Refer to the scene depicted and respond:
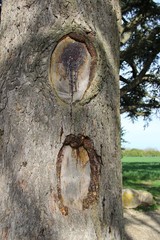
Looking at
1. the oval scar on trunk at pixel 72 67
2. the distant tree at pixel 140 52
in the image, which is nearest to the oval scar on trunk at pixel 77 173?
the oval scar on trunk at pixel 72 67

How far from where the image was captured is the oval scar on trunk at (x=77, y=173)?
1.30 meters

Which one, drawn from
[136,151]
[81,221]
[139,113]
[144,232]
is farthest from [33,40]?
[136,151]

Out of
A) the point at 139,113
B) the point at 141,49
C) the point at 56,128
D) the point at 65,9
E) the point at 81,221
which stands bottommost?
the point at 81,221

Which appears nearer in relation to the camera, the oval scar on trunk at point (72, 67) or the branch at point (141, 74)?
the oval scar on trunk at point (72, 67)

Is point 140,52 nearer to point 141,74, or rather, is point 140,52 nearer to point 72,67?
point 141,74

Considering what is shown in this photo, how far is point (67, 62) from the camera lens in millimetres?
1356

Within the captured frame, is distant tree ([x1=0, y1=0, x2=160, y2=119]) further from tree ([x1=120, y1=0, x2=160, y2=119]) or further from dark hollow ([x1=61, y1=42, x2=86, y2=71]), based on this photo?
dark hollow ([x1=61, y1=42, x2=86, y2=71])

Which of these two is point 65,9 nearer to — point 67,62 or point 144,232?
point 67,62

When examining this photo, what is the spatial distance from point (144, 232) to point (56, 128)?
4.86 metres

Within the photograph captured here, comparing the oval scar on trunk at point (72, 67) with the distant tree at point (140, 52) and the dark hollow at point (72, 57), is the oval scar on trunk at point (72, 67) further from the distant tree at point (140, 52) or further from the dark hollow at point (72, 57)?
the distant tree at point (140, 52)

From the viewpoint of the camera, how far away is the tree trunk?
1295 millimetres

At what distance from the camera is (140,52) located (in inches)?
368

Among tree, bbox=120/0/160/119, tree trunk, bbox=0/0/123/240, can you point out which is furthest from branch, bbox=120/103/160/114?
tree trunk, bbox=0/0/123/240

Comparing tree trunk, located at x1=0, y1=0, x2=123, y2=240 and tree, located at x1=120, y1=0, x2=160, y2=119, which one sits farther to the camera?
tree, located at x1=120, y1=0, x2=160, y2=119
